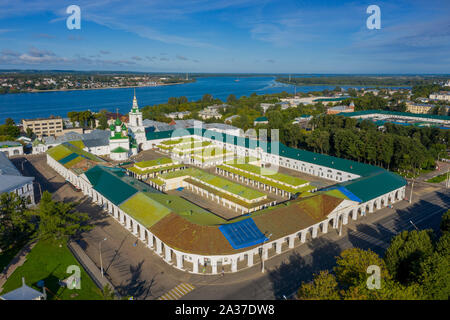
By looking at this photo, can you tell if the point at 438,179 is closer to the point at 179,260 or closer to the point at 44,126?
the point at 179,260

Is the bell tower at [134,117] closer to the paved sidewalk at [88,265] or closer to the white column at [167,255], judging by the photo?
the paved sidewalk at [88,265]

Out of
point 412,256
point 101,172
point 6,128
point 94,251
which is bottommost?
point 94,251

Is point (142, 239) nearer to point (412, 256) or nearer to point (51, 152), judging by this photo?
point (412, 256)

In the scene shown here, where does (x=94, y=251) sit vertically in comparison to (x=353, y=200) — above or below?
below
